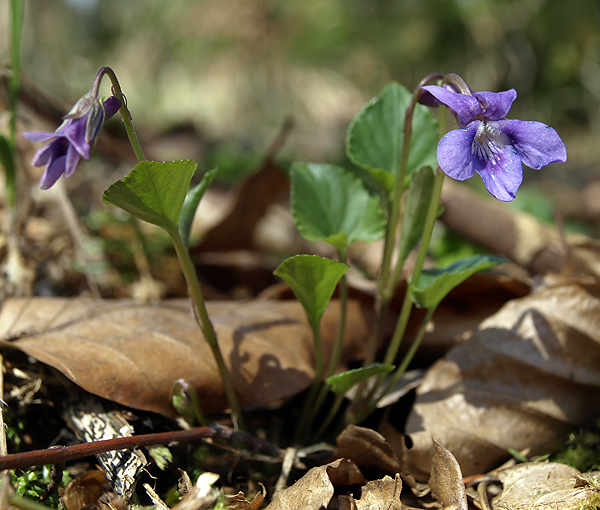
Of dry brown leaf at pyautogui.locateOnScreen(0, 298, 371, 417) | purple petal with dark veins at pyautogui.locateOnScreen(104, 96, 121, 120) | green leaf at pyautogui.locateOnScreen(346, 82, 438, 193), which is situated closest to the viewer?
purple petal with dark veins at pyautogui.locateOnScreen(104, 96, 121, 120)

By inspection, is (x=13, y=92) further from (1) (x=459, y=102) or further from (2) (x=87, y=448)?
(1) (x=459, y=102)

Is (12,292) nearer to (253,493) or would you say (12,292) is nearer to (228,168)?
(253,493)

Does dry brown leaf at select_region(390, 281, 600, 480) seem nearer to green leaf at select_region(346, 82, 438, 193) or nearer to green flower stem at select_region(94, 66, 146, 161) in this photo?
green leaf at select_region(346, 82, 438, 193)

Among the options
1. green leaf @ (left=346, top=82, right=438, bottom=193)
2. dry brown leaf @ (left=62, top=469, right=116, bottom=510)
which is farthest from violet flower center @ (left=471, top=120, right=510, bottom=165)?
dry brown leaf @ (left=62, top=469, right=116, bottom=510)

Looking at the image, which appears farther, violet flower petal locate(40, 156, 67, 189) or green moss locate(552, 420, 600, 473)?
green moss locate(552, 420, 600, 473)

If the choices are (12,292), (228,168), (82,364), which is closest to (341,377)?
(82,364)

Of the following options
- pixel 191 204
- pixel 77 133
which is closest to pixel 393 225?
pixel 191 204
